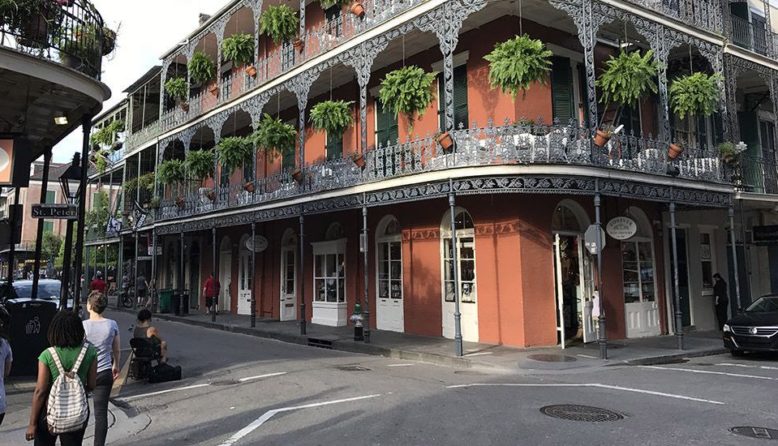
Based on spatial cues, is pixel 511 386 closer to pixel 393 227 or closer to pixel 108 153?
pixel 393 227

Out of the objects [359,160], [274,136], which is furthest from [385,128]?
[274,136]

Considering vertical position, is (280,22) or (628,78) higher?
(280,22)

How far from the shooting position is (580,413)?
687 centimetres

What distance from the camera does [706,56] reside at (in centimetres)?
1492

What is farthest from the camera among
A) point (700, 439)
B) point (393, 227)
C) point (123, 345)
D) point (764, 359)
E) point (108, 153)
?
point (108, 153)

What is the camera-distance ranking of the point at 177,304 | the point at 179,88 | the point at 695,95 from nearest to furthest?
the point at 695,95
the point at 177,304
the point at 179,88

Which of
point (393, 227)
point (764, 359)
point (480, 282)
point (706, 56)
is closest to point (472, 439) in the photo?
point (480, 282)

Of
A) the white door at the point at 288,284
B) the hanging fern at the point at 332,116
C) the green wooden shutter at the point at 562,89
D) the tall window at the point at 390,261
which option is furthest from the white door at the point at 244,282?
the green wooden shutter at the point at 562,89

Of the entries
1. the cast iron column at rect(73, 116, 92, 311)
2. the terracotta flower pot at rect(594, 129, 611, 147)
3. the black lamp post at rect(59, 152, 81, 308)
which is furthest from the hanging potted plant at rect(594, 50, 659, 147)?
the black lamp post at rect(59, 152, 81, 308)

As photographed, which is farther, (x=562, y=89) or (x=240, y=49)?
(x=240, y=49)

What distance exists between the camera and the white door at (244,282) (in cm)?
2270

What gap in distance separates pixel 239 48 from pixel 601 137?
13.2 m

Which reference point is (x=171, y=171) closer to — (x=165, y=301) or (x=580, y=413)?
(x=165, y=301)

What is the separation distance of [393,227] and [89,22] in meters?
9.42
